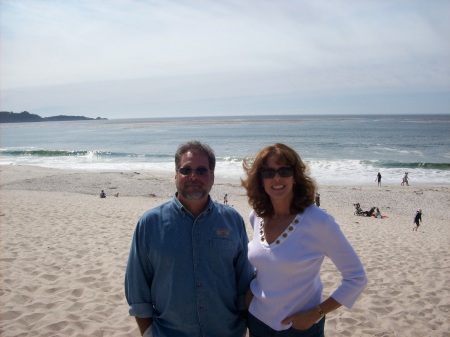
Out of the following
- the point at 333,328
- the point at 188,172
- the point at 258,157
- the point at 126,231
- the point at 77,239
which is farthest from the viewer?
the point at 126,231

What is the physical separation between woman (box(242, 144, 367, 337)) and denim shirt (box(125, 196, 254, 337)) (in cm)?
22

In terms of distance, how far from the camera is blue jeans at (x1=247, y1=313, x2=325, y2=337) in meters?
2.36

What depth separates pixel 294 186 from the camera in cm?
255

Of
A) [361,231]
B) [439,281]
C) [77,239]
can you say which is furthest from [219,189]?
[439,281]

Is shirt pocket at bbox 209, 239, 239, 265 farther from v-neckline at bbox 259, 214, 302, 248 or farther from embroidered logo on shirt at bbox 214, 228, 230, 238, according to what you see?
v-neckline at bbox 259, 214, 302, 248

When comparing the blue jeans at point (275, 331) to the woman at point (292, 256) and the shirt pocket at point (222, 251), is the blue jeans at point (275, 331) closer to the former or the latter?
the woman at point (292, 256)

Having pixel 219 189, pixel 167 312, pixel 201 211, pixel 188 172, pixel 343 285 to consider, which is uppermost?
pixel 188 172

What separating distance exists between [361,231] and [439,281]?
4.49 m

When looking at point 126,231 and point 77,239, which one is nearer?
point 77,239

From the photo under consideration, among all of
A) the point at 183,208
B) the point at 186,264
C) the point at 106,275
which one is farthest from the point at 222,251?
the point at 106,275

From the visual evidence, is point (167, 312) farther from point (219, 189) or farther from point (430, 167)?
point (430, 167)

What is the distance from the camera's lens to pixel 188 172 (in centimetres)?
242

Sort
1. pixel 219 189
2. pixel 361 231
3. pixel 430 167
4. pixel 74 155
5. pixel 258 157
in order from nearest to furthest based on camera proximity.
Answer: pixel 258 157
pixel 361 231
pixel 219 189
pixel 430 167
pixel 74 155

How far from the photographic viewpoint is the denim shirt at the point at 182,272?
2291mm
